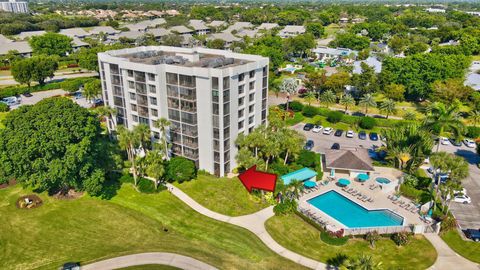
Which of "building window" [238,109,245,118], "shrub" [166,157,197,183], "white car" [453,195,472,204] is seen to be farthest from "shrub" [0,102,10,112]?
"white car" [453,195,472,204]

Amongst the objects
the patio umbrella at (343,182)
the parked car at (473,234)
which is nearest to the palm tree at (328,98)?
the patio umbrella at (343,182)

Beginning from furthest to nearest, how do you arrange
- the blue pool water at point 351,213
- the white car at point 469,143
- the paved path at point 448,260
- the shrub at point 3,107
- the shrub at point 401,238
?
the shrub at point 3,107 < the white car at point 469,143 < the blue pool water at point 351,213 < the shrub at point 401,238 < the paved path at point 448,260

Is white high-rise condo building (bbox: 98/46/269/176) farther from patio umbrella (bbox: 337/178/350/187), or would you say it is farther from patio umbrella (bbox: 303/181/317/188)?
patio umbrella (bbox: 337/178/350/187)

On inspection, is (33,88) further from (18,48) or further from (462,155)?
(462,155)

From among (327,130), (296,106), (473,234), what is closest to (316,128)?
(327,130)

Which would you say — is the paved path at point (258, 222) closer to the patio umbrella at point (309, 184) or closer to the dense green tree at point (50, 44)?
the patio umbrella at point (309, 184)

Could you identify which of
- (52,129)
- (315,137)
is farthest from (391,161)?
(52,129)
